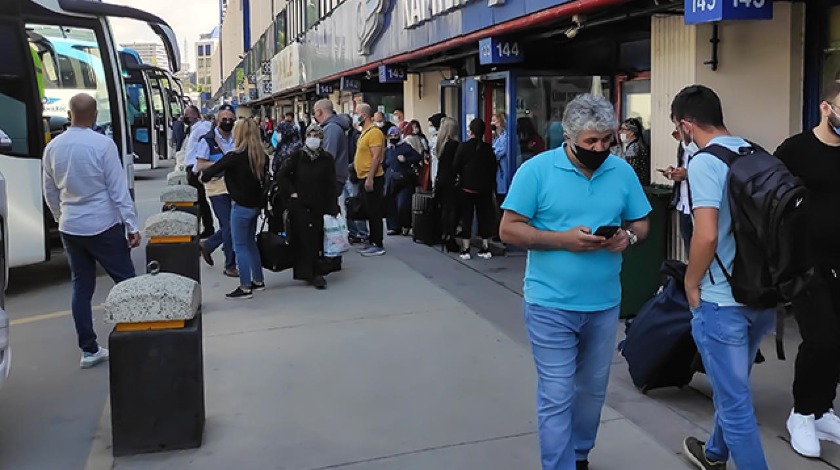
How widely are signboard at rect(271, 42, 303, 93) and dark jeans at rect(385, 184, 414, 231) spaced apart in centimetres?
1607

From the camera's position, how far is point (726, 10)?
543cm

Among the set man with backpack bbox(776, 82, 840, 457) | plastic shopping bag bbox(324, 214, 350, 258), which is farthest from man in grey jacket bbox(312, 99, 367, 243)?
man with backpack bbox(776, 82, 840, 457)

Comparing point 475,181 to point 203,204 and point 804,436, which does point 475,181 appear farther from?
point 804,436

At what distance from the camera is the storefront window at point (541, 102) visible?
403 inches

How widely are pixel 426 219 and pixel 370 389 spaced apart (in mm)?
5808

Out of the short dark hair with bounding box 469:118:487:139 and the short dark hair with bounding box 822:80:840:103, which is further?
the short dark hair with bounding box 469:118:487:139

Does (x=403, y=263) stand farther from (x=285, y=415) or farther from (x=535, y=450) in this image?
(x=535, y=450)

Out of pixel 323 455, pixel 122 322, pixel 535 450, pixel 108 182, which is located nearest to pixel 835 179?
pixel 535 450

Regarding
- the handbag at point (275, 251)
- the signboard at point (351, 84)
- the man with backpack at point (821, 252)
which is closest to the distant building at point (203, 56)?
the signboard at point (351, 84)

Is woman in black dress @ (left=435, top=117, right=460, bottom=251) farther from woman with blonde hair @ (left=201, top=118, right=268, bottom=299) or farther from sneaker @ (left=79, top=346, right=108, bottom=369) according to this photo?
sneaker @ (left=79, top=346, right=108, bottom=369)

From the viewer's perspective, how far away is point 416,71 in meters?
15.1

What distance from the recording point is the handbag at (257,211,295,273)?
8.29 m

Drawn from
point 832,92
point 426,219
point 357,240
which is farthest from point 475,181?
point 832,92

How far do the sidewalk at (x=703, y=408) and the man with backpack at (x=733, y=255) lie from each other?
0.76 meters
